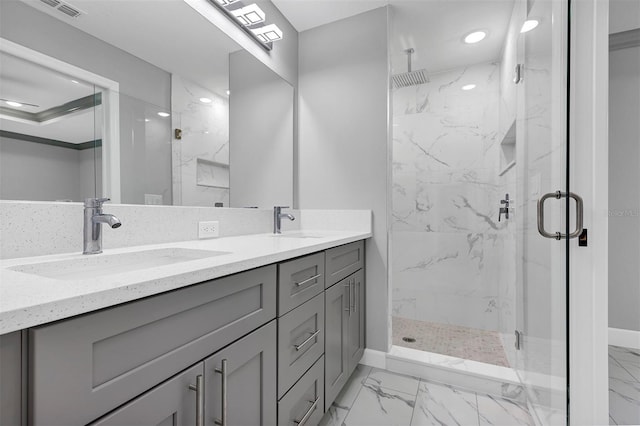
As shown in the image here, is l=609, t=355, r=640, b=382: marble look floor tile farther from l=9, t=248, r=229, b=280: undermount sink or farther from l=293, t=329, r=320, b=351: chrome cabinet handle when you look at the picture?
l=9, t=248, r=229, b=280: undermount sink

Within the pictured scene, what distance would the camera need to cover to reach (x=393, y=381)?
1.79 metres

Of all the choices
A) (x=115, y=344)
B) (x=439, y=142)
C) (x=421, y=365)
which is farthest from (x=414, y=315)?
(x=115, y=344)

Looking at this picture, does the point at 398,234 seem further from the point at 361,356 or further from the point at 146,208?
the point at 146,208

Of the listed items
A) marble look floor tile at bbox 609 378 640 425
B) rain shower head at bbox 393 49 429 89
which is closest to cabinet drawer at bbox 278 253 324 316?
marble look floor tile at bbox 609 378 640 425

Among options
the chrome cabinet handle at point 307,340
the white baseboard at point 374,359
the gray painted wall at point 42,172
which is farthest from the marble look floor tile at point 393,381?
the gray painted wall at point 42,172

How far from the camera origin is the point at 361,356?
190cm

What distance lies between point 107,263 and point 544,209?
1584mm

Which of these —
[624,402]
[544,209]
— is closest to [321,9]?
[544,209]

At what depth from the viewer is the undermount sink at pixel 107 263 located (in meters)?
0.79

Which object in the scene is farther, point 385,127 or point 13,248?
point 385,127

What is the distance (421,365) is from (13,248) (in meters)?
1.97

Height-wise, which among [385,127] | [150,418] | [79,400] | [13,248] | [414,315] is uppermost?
[385,127]

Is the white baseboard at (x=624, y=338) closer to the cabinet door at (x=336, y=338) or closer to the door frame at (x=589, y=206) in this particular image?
the door frame at (x=589, y=206)

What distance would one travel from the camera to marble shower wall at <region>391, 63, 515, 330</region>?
8.49ft
